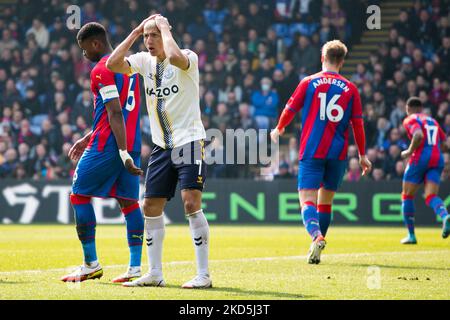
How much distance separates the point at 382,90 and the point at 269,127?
292 cm

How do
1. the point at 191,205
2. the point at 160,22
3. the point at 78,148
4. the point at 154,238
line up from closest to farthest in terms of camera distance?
the point at 160,22 → the point at 191,205 → the point at 154,238 → the point at 78,148

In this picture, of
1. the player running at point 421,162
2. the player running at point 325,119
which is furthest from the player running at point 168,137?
the player running at point 421,162

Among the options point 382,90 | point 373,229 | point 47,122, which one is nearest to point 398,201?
point 373,229

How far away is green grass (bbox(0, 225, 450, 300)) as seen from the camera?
7.38 meters

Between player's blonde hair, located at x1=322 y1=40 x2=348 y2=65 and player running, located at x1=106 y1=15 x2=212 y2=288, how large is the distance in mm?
2906

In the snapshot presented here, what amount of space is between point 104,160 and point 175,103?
96 centimetres

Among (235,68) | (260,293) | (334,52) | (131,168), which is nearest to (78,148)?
(131,168)

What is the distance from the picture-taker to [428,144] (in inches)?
570

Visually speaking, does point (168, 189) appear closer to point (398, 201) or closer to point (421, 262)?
point (421, 262)

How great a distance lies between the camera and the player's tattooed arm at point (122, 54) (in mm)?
7742

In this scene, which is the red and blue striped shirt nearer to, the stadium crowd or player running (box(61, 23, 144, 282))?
player running (box(61, 23, 144, 282))

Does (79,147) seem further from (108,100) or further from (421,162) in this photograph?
(421,162)

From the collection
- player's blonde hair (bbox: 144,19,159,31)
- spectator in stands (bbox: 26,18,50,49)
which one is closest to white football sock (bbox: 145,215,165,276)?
player's blonde hair (bbox: 144,19,159,31)

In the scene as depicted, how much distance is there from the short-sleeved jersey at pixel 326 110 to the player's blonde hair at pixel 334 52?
0.17m
